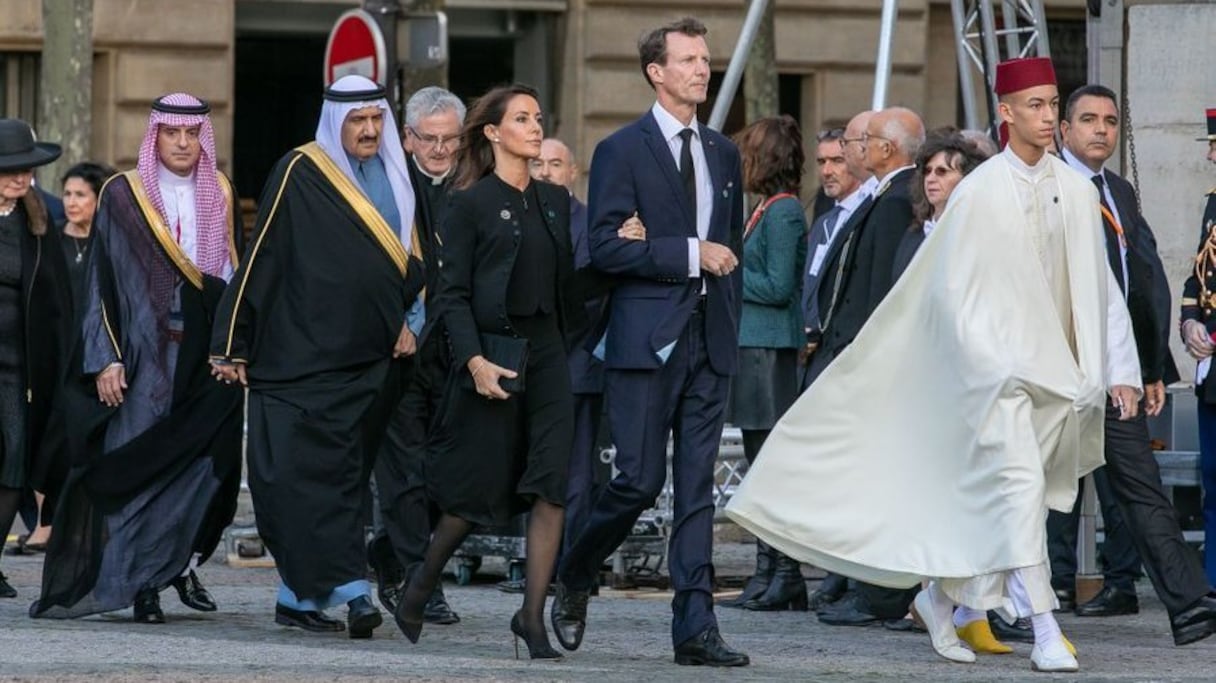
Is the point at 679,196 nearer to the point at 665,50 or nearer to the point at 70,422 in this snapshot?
the point at 665,50

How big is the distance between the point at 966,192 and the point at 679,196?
93 centimetres

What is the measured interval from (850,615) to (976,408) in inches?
69.9

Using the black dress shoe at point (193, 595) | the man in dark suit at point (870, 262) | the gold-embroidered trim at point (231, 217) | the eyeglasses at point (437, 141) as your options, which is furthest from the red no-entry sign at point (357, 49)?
the black dress shoe at point (193, 595)

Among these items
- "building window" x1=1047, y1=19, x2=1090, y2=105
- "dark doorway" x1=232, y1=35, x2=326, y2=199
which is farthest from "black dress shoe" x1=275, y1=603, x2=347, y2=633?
"building window" x1=1047, y1=19, x2=1090, y2=105

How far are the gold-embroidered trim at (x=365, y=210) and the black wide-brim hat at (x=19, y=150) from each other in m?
1.90

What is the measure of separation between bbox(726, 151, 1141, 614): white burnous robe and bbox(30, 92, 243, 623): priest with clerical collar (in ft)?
7.23

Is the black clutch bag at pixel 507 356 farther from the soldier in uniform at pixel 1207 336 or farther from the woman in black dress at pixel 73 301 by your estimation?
the soldier in uniform at pixel 1207 336

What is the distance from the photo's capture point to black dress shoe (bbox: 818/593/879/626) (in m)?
10.9

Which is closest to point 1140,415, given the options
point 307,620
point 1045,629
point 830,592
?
point 1045,629

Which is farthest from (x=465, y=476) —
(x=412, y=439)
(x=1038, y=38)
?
(x=1038, y=38)

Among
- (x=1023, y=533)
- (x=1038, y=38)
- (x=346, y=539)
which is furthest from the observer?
(x=1038, y=38)

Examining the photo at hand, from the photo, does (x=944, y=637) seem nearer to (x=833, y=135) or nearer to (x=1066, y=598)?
(x=1066, y=598)

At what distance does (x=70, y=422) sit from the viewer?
1098cm

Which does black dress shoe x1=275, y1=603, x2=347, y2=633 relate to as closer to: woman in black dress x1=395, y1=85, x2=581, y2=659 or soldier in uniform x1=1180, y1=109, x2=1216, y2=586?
woman in black dress x1=395, y1=85, x2=581, y2=659
